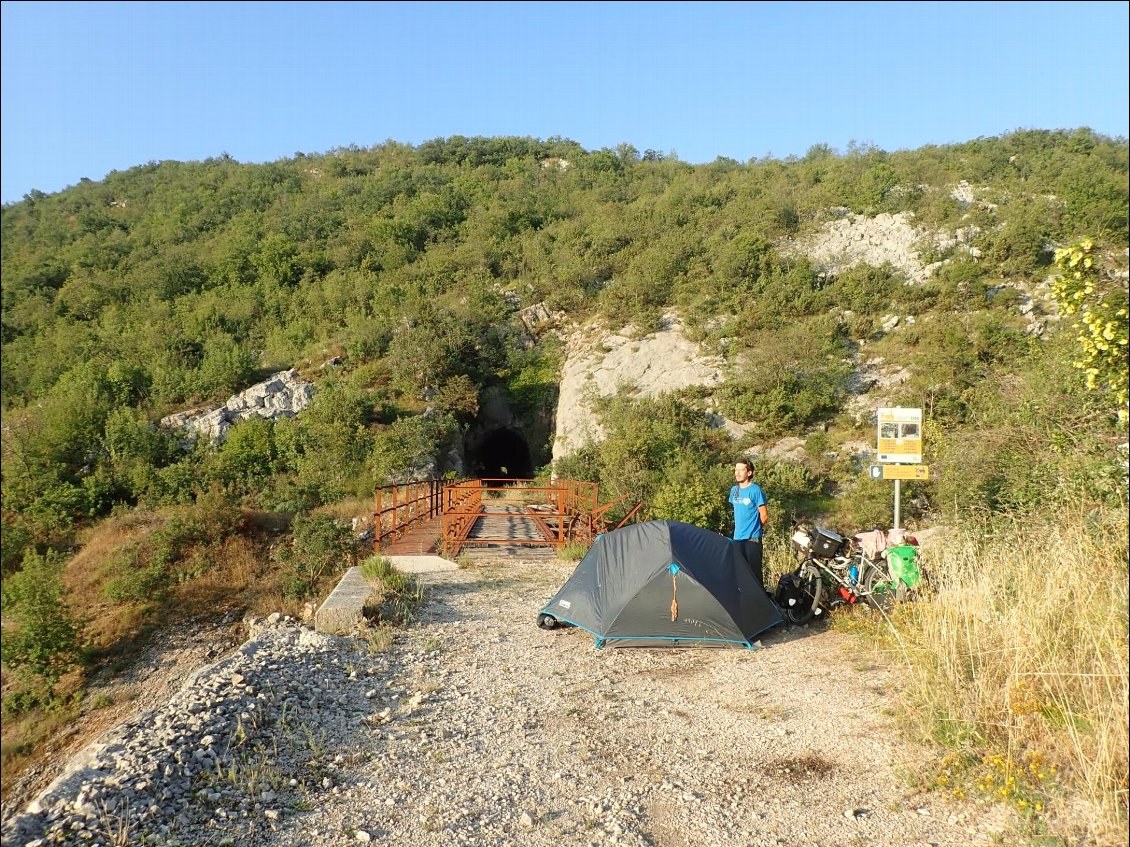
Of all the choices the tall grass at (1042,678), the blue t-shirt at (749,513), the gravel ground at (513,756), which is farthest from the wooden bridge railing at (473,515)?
the tall grass at (1042,678)

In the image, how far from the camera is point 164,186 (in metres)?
46.3

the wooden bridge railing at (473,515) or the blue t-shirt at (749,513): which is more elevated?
the blue t-shirt at (749,513)

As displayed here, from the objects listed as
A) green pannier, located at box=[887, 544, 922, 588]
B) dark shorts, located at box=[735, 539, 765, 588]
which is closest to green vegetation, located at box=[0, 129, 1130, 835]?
green pannier, located at box=[887, 544, 922, 588]

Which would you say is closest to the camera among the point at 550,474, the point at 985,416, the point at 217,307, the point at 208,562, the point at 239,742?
the point at 239,742

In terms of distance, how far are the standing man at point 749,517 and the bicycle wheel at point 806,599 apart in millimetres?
403

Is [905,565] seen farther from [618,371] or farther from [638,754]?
[618,371]

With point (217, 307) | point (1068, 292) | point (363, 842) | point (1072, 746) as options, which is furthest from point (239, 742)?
point (217, 307)

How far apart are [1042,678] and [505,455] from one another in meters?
25.1

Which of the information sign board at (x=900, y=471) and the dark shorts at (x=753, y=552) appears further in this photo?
the information sign board at (x=900, y=471)

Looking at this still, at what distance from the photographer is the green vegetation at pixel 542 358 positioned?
380cm

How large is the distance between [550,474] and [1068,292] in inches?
646

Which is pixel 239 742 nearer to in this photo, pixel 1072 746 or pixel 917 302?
pixel 1072 746

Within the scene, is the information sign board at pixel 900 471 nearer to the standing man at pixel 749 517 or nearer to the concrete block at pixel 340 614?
the standing man at pixel 749 517

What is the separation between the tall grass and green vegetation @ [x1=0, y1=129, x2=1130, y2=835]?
0.12 ft
